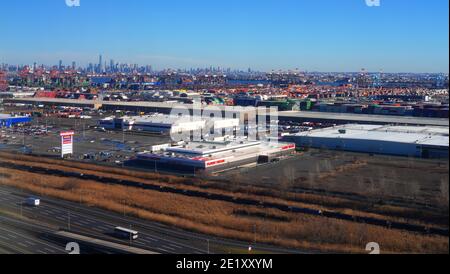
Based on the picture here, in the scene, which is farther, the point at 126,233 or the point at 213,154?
the point at 213,154

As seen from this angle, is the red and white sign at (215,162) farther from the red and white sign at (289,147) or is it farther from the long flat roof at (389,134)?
the long flat roof at (389,134)

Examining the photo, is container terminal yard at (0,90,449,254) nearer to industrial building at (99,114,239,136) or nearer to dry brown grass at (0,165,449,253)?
dry brown grass at (0,165,449,253)

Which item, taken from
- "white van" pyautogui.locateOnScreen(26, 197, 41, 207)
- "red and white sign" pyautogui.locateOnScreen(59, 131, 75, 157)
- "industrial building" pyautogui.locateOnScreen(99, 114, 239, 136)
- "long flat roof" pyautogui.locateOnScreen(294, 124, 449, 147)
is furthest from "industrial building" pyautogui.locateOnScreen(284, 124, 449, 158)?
"white van" pyautogui.locateOnScreen(26, 197, 41, 207)

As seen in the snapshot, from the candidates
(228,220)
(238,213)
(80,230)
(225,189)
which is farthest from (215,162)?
Result: (80,230)

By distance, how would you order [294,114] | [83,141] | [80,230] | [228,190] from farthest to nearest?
[294,114]
[83,141]
[228,190]
[80,230]

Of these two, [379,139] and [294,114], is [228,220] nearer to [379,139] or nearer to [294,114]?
[379,139]

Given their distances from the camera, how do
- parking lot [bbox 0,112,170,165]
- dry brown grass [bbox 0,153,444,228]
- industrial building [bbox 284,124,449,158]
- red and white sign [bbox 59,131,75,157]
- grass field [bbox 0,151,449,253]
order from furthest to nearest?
parking lot [bbox 0,112,170,165] < red and white sign [bbox 59,131,75,157] < industrial building [bbox 284,124,449,158] < dry brown grass [bbox 0,153,444,228] < grass field [bbox 0,151,449,253]
